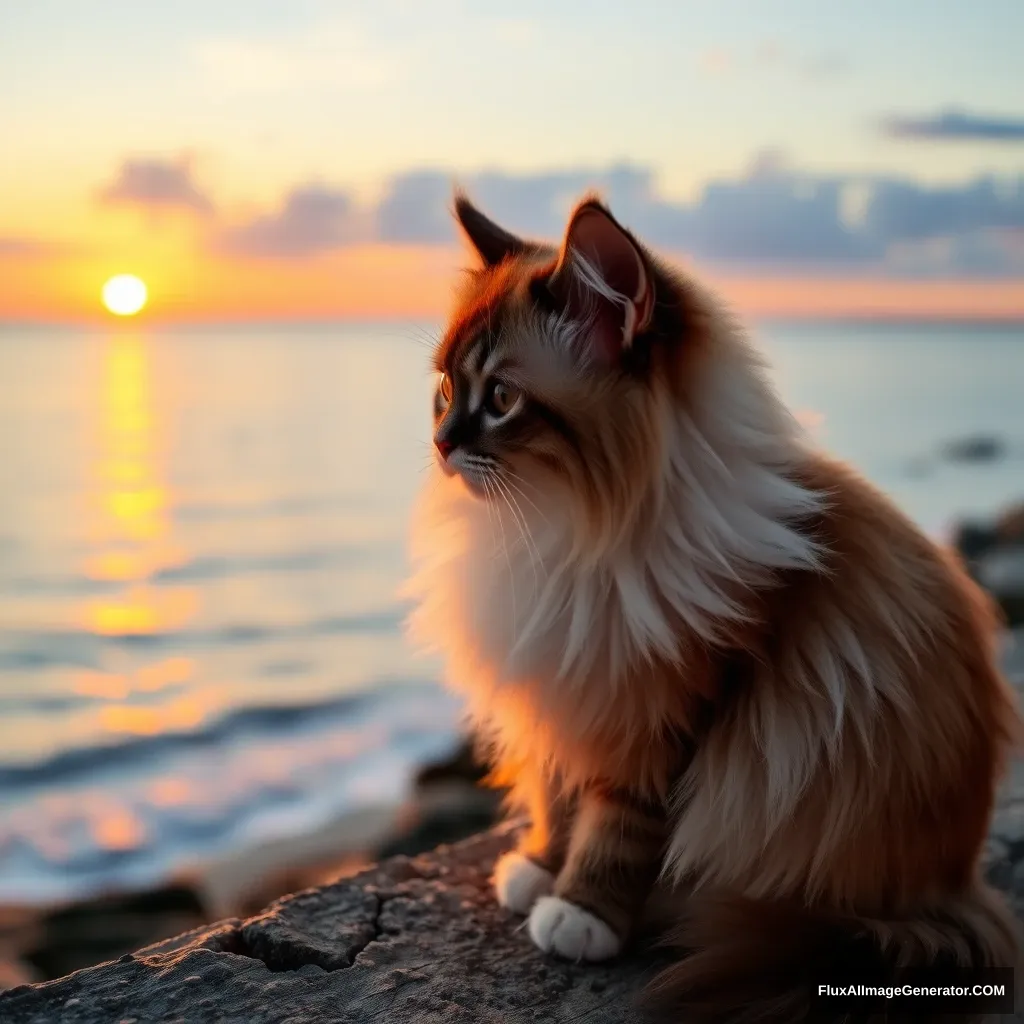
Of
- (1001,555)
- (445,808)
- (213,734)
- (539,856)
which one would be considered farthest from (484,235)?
(1001,555)

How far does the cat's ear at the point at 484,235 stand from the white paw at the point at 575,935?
1.25m

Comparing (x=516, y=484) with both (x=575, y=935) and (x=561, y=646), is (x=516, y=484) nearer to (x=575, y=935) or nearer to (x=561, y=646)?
(x=561, y=646)

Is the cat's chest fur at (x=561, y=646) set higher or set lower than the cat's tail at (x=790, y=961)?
higher

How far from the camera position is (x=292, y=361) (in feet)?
86.6

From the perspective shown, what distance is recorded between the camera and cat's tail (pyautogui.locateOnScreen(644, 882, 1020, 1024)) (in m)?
1.63

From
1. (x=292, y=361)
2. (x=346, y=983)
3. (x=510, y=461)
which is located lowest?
(x=346, y=983)

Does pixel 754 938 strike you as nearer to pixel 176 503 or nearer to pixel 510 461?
pixel 510 461

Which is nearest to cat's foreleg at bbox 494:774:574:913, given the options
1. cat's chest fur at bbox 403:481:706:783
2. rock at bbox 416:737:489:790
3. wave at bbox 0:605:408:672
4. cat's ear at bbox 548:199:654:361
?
cat's chest fur at bbox 403:481:706:783

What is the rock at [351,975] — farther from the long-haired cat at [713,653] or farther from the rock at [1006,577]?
the rock at [1006,577]

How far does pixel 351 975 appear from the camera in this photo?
5.82 ft

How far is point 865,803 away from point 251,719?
5068 mm

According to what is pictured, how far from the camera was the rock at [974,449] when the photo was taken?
33.1 ft

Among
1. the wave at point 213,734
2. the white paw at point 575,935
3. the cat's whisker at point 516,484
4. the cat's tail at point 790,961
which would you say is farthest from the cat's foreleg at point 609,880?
the wave at point 213,734

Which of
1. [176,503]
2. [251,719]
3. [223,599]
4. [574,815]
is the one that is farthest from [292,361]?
[574,815]
